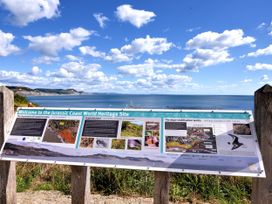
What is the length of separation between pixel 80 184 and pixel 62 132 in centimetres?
58

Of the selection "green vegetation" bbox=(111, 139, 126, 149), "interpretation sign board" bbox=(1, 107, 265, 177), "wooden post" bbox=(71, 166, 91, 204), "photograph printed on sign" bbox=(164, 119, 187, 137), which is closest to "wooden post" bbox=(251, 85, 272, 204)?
"interpretation sign board" bbox=(1, 107, 265, 177)

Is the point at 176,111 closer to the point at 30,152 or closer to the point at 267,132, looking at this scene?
the point at 267,132

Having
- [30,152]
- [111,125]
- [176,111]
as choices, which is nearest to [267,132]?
[176,111]

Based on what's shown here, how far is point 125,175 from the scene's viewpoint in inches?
205

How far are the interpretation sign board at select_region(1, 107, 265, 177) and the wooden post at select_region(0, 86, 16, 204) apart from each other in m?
0.13

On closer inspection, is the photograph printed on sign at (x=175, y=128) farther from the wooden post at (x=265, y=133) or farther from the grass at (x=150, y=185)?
the grass at (x=150, y=185)

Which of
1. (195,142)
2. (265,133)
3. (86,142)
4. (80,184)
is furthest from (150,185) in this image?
(265,133)

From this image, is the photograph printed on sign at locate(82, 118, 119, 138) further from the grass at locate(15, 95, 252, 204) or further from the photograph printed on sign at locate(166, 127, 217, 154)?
the grass at locate(15, 95, 252, 204)

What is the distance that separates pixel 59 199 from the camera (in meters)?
4.77

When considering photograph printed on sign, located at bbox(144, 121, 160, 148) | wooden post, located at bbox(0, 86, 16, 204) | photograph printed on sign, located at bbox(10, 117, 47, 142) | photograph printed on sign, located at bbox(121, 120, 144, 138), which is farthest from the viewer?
wooden post, located at bbox(0, 86, 16, 204)

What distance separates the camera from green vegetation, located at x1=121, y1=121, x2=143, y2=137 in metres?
3.09

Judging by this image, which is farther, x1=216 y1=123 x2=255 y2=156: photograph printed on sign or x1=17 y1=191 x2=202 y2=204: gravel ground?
x1=17 y1=191 x2=202 y2=204: gravel ground

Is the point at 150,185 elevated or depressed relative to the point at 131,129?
depressed

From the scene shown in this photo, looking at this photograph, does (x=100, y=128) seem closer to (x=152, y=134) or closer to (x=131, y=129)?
(x=131, y=129)
